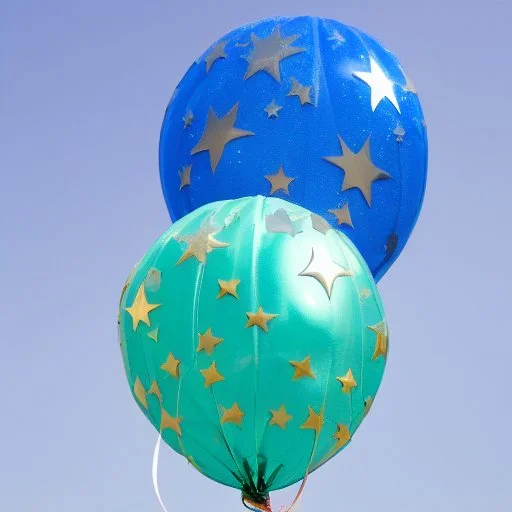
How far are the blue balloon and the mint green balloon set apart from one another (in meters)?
0.67

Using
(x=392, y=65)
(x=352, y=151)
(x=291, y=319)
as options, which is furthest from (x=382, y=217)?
(x=291, y=319)

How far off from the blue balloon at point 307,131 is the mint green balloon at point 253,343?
67 cm

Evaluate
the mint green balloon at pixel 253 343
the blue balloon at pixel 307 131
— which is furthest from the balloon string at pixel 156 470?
the blue balloon at pixel 307 131

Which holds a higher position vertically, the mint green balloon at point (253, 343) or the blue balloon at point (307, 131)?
the blue balloon at point (307, 131)

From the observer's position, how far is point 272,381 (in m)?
5.27

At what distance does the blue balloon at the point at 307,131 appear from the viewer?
6320mm

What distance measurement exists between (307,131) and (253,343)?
5.08 ft

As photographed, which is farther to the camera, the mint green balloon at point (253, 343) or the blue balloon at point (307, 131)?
the blue balloon at point (307, 131)

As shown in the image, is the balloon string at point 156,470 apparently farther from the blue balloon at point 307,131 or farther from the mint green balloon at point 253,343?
the blue balloon at point 307,131

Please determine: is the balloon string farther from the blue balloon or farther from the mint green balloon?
the blue balloon

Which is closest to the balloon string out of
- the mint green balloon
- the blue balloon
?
the mint green balloon

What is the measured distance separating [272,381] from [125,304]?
2.96ft

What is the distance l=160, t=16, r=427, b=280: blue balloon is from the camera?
6320mm

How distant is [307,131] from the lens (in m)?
6.33
